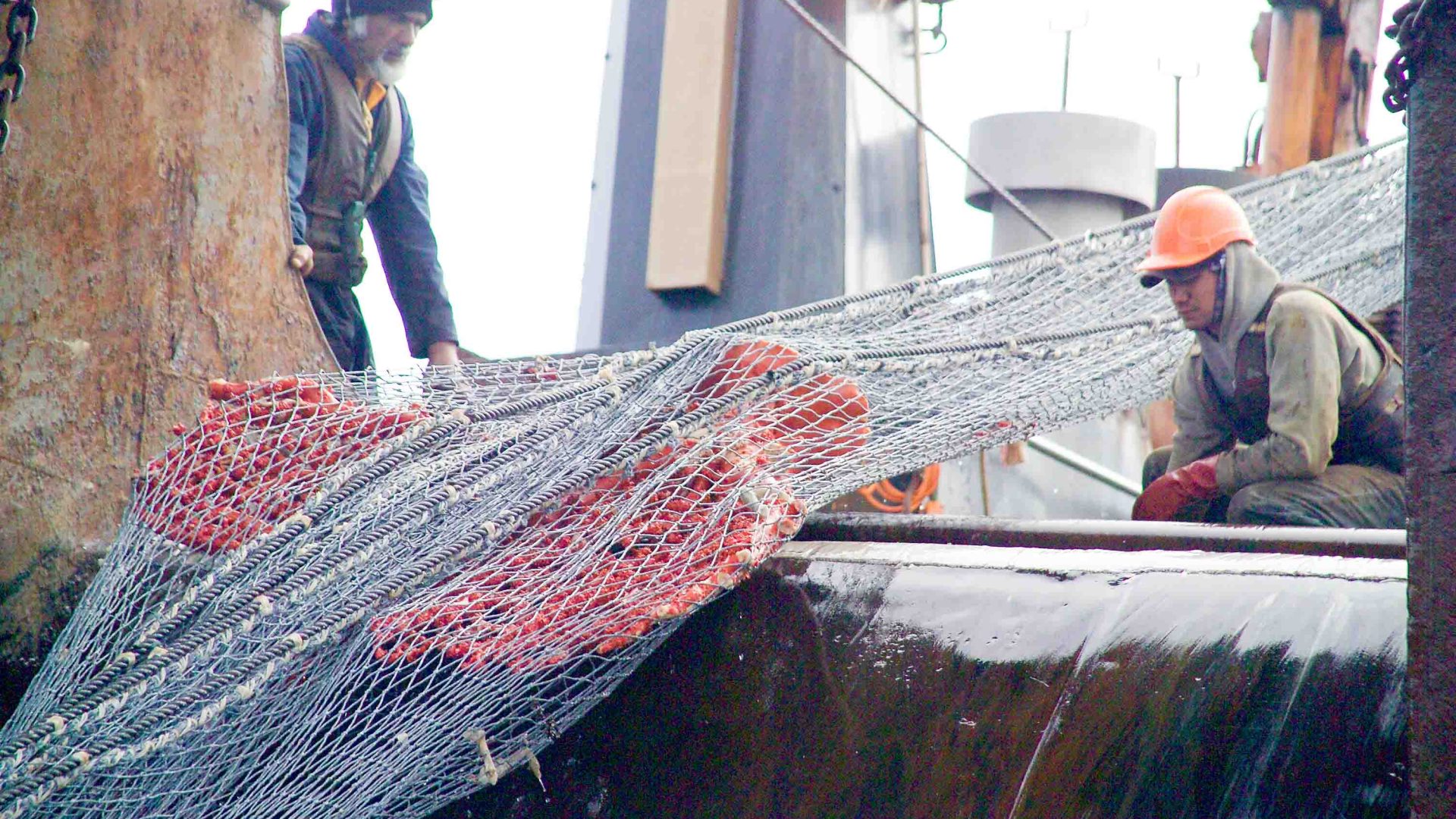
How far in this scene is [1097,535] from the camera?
8.25 feet

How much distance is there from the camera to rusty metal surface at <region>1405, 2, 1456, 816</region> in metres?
1.26

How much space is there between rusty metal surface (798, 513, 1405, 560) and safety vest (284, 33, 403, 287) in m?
1.88

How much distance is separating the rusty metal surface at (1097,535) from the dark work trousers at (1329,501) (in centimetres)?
114

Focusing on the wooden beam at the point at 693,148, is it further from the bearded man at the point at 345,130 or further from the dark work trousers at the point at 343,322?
the dark work trousers at the point at 343,322

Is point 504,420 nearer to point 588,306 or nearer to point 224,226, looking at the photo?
point 224,226

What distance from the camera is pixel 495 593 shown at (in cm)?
227

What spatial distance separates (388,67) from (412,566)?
244 cm

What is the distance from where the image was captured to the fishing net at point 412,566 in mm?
2205

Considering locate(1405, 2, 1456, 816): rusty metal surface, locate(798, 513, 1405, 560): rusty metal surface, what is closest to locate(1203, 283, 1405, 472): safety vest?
locate(798, 513, 1405, 560): rusty metal surface

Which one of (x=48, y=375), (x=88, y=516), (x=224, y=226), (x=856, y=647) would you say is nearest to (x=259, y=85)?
(x=224, y=226)

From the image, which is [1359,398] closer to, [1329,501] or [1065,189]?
[1329,501]

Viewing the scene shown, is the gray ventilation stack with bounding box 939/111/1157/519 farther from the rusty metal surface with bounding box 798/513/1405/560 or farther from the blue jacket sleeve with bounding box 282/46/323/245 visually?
the rusty metal surface with bounding box 798/513/1405/560

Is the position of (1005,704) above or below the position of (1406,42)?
below

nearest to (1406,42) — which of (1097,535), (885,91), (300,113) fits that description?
(1097,535)
